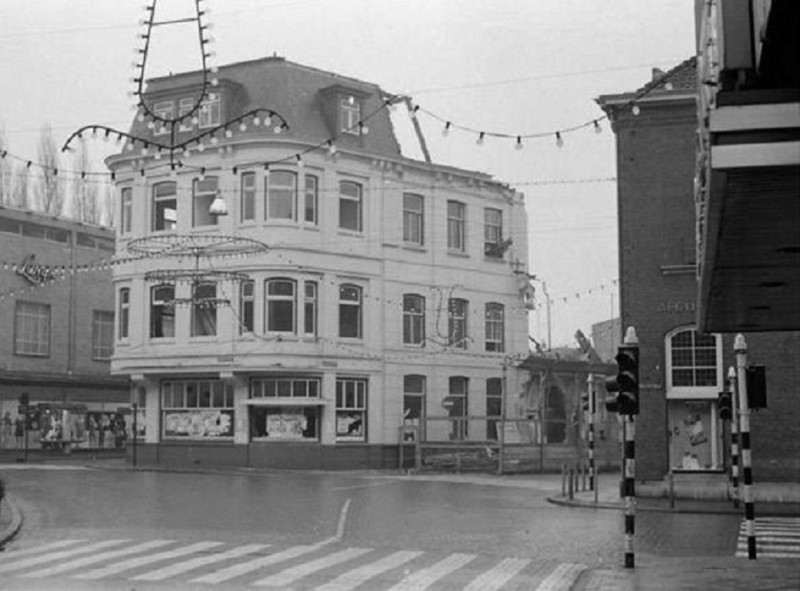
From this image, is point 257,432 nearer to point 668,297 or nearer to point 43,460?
point 43,460

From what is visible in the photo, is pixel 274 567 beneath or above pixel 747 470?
beneath

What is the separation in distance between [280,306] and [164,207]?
6.48 metres

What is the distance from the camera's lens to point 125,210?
4709 centimetres

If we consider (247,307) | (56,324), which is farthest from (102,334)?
(247,307)

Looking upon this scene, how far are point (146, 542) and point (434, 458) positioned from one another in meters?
25.5

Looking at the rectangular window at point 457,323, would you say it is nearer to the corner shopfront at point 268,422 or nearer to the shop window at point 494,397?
the shop window at point 494,397

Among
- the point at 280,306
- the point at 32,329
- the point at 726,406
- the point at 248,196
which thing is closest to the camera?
the point at 726,406

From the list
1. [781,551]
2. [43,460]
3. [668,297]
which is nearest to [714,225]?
[781,551]

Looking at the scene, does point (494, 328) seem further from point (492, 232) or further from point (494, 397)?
point (492, 232)

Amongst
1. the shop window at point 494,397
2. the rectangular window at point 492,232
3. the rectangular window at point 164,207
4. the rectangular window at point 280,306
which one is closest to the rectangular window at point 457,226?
the rectangular window at point 492,232

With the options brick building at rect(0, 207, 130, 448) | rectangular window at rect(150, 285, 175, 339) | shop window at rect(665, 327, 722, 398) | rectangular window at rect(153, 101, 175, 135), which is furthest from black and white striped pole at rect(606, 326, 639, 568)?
brick building at rect(0, 207, 130, 448)

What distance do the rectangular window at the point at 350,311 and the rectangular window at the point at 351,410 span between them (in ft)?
5.63

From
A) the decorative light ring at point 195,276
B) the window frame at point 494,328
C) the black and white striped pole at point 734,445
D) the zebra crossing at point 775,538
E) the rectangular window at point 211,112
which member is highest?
the rectangular window at point 211,112

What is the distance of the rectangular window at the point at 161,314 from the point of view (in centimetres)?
4531
